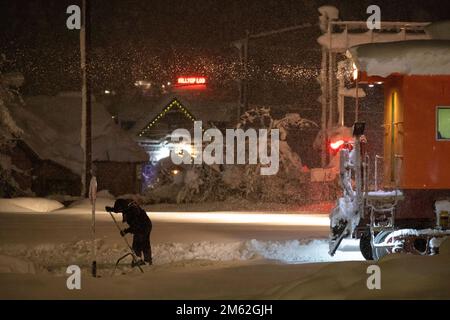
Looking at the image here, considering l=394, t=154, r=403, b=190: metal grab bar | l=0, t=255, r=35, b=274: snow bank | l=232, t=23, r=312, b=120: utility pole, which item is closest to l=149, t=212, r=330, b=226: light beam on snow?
l=394, t=154, r=403, b=190: metal grab bar

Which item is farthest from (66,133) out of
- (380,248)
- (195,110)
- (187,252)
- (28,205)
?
(380,248)

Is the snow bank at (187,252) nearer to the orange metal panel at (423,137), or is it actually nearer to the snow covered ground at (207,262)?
the snow covered ground at (207,262)

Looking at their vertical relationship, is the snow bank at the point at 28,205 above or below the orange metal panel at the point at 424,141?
below

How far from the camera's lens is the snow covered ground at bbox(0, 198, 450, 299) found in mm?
10336

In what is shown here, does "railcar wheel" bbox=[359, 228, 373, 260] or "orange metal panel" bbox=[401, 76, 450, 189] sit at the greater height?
"orange metal panel" bbox=[401, 76, 450, 189]

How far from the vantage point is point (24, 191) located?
144ft

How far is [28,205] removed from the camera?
116 feet

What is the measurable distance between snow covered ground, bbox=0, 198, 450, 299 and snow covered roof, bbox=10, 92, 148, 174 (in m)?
16.7

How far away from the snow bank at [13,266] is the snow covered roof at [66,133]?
32.6 m

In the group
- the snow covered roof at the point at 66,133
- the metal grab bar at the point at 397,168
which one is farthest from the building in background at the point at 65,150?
the metal grab bar at the point at 397,168

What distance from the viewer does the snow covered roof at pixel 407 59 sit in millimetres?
15672

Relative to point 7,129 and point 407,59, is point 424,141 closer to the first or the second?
point 407,59

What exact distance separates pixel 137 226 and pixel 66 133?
39.5m

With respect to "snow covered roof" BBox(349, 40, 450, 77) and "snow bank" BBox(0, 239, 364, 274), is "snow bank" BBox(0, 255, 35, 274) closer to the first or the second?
"snow bank" BBox(0, 239, 364, 274)
